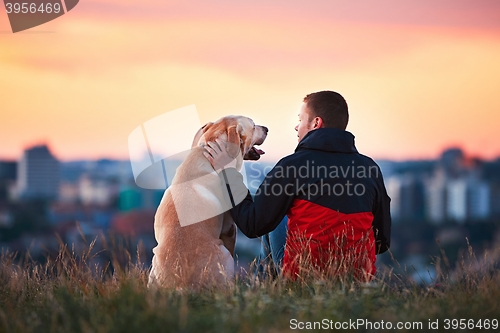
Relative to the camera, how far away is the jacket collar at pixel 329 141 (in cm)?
462

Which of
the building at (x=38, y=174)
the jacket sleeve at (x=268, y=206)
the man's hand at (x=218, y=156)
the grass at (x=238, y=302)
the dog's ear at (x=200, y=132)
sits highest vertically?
the dog's ear at (x=200, y=132)

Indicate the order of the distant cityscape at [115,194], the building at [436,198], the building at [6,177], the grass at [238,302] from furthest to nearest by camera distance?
the building at [436,198] < the building at [6,177] < the distant cityscape at [115,194] < the grass at [238,302]

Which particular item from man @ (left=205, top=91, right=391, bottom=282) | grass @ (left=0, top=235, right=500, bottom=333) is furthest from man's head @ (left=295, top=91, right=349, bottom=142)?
grass @ (left=0, top=235, right=500, bottom=333)

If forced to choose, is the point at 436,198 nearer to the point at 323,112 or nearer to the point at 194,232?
the point at 323,112

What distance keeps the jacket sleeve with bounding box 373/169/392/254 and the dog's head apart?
1.30m

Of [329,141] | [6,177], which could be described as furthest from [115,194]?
[329,141]

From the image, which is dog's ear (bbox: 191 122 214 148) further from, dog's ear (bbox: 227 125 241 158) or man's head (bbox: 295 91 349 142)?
man's head (bbox: 295 91 349 142)

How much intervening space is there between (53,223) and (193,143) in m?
79.0

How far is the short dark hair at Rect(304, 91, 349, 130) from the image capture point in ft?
15.9

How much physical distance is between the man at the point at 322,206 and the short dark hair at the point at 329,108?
117 millimetres

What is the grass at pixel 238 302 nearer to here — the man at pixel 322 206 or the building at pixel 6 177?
the man at pixel 322 206

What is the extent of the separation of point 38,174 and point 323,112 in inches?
3525

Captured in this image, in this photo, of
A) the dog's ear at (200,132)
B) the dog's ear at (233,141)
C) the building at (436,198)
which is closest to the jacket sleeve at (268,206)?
the dog's ear at (233,141)

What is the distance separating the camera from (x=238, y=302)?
3.65 meters
